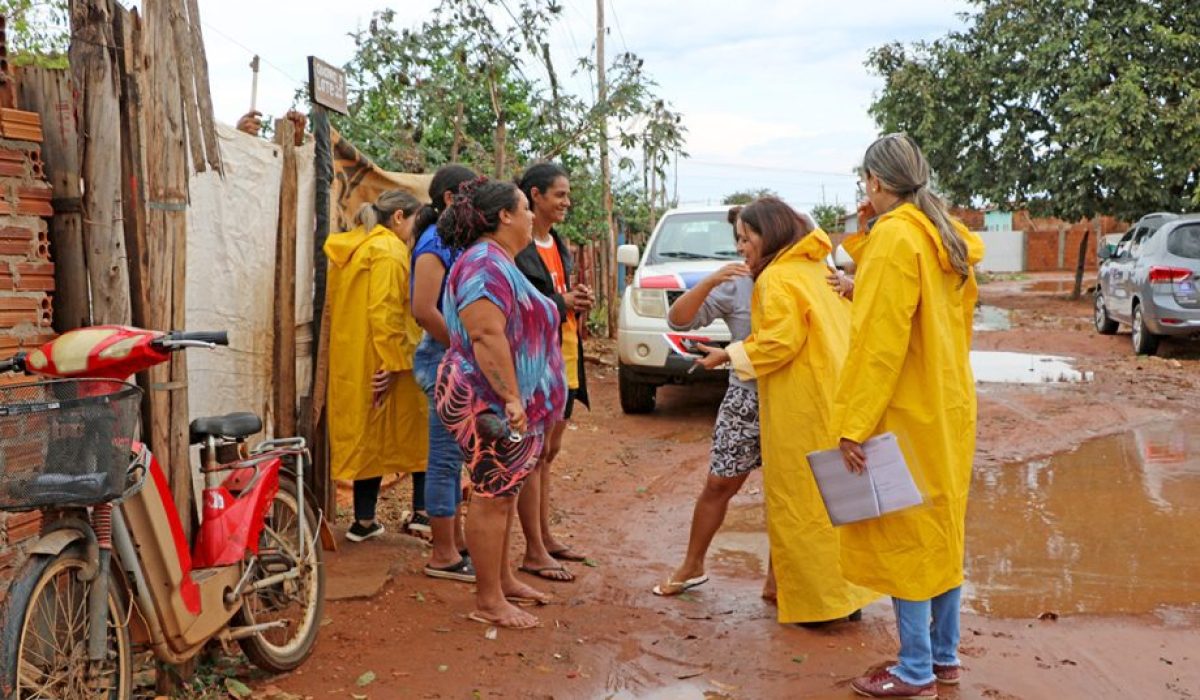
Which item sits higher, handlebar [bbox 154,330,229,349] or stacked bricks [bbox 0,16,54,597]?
stacked bricks [bbox 0,16,54,597]

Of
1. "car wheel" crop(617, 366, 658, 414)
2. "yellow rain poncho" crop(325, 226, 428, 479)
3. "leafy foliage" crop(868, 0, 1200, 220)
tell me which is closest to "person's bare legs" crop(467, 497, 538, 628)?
"yellow rain poncho" crop(325, 226, 428, 479)

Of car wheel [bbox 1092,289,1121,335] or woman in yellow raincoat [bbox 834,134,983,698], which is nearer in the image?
woman in yellow raincoat [bbox 834,134,983,698]

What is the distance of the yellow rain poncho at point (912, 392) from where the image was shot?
3775 millimetres

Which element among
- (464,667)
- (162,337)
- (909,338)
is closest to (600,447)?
(464,667)

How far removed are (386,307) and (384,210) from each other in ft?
1.77

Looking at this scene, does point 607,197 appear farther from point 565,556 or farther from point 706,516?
point 706,516

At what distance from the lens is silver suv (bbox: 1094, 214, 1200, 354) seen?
13.4m

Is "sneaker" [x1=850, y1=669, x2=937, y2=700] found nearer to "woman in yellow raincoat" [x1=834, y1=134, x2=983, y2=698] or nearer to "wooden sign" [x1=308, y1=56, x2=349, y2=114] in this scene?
"woman in yellow raincoat" [x1=834, y1=134, x2=983, y2=698]

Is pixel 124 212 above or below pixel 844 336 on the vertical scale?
above

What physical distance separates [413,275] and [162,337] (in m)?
2.09

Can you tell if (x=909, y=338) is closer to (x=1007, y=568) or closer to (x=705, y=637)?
(x=705, y=637)

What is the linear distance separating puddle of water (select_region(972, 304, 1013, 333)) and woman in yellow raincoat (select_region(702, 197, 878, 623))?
1479cm

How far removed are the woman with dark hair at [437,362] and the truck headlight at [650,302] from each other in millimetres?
4693

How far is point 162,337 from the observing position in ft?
10.7
